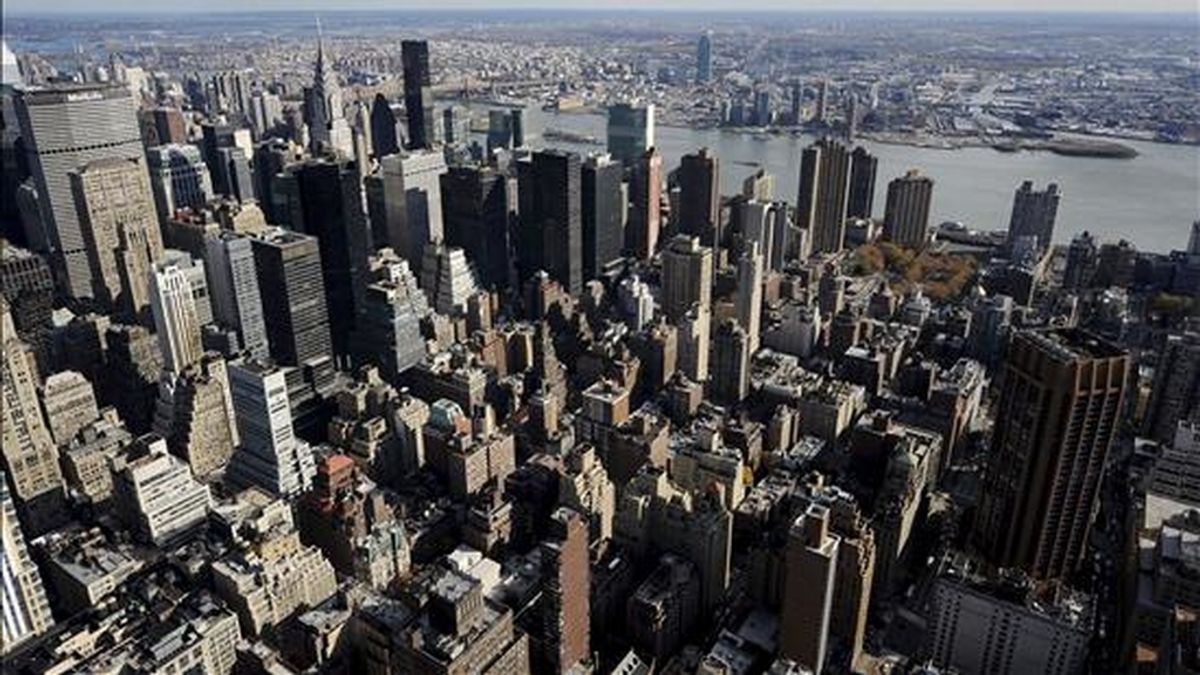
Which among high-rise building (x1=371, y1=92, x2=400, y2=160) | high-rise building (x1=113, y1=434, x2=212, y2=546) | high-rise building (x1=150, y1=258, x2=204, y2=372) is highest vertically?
high-rise building (x1=371, y1=92, x2=400, y2=160)

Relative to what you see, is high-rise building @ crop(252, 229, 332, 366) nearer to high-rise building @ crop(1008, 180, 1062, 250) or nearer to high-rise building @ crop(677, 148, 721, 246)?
high-rise building @ crop(677, 148, 721, 246)

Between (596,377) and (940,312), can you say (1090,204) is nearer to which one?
(940,312)

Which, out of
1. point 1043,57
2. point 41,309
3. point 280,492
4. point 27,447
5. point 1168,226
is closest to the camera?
point 27,447

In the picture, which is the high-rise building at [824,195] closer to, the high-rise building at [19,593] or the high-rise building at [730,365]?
the high-rise building at [730,365]

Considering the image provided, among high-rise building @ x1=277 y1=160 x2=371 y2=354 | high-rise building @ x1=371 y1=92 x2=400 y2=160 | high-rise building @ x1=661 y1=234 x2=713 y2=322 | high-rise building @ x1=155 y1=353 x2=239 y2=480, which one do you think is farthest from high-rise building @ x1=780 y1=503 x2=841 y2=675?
high-rise building @ x1=371 y1=92 x2=400 y2=160

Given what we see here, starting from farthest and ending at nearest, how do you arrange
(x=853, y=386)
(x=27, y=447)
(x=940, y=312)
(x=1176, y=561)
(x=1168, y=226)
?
1. (x=1168, y=226)
2. (x=940, y=312)
3. (x=853, y=386)
4. (x=27, y=447)
5. (x=1176, y=561)

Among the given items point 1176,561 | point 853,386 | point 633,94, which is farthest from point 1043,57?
point 1176,561

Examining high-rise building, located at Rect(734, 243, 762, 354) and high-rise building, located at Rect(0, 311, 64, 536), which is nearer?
high-rise building, located at Rect(0, 311, 64, 536)

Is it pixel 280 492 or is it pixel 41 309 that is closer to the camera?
pixel 280 492
